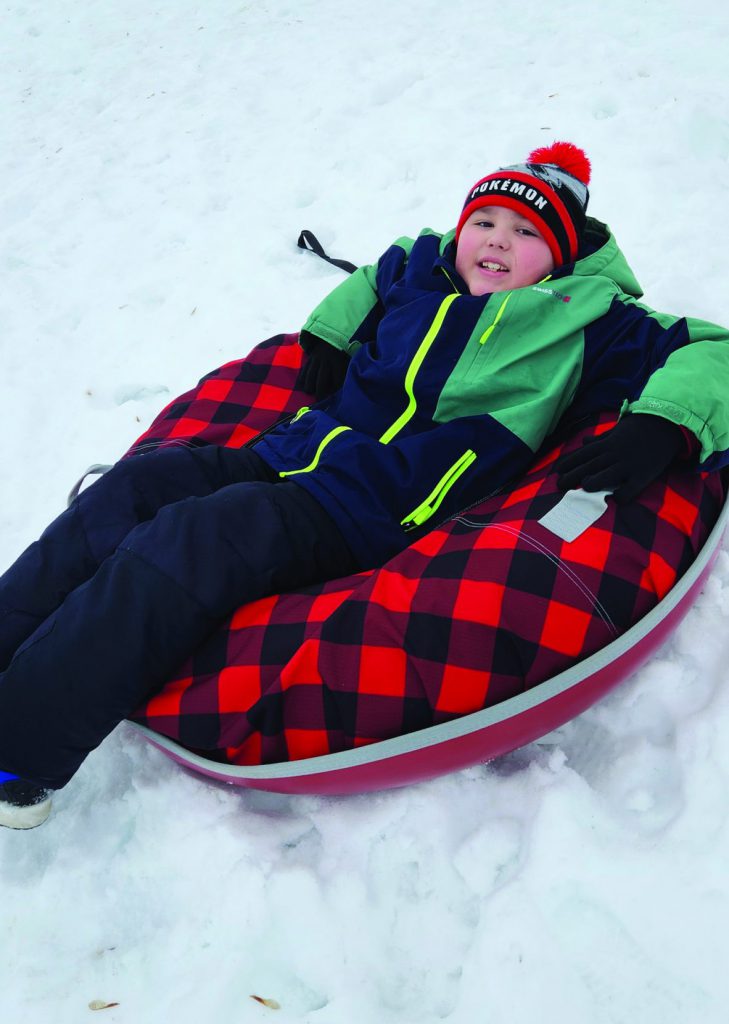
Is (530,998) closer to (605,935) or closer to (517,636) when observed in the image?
(605,935)

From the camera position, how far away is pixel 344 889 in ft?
4.79

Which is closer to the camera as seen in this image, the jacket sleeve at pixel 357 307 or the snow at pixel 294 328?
the snow at pixel 294 328

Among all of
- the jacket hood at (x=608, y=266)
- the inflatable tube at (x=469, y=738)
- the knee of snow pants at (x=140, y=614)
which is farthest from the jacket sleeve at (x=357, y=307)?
the inflatable tube at (x=469, y=738)

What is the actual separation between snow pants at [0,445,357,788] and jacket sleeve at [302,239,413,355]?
0.56m

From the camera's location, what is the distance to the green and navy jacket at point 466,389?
175 centimetres

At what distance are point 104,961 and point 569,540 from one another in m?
1.14

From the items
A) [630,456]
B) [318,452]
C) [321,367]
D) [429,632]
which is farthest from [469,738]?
[321,367]

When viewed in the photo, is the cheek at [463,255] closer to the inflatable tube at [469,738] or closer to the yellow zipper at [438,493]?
the yellow zipper at [438,493]

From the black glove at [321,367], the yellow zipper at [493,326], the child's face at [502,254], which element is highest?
the child's face at [502,254]

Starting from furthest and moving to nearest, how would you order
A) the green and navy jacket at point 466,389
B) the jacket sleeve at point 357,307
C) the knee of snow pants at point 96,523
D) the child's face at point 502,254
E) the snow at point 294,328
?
the jacket sleeve at point 357,307 → the child's face at point 502,254 → the green and navy jacket at point 466,389 → the knee of snow pants at point 96,523 → the snow at point 294,328

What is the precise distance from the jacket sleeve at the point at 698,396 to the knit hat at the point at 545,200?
0.52 m

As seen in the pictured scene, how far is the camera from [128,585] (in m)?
1.50

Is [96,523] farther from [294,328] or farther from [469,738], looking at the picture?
[294,328]

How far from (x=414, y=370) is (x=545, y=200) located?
1.91 feet
